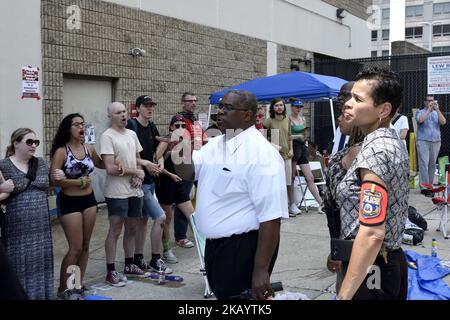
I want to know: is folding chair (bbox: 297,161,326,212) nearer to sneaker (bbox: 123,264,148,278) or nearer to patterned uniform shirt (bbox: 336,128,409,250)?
sneaker (bbox: 123,264,148,278)

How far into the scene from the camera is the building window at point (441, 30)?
7521cm

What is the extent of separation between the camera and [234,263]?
305cm

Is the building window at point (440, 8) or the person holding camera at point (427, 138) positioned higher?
the building window at point (440, 8)

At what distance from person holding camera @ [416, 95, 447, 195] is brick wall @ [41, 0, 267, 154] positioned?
4.46 metres

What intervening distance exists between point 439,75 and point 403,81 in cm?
269

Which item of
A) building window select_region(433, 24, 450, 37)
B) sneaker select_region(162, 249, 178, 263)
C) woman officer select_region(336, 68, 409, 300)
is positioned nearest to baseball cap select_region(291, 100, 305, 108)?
sneaker select_region(162, 249, 178, 263)

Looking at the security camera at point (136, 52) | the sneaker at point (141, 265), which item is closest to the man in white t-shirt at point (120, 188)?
the sneaker at point (141, 265)

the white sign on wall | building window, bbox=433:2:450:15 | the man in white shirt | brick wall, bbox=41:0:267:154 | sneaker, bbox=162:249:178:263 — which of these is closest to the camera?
the man in white shirt

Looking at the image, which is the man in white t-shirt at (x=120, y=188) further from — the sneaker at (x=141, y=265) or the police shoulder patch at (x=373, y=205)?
the police shoulder patch at (x=373, y=205)

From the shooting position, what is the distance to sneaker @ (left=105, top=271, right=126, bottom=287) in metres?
5.30

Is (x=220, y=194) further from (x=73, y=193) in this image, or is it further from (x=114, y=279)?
(x=114, y=279)

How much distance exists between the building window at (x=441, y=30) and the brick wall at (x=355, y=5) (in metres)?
62.2

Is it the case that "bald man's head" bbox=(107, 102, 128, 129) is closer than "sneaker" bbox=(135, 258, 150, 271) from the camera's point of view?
Yes
